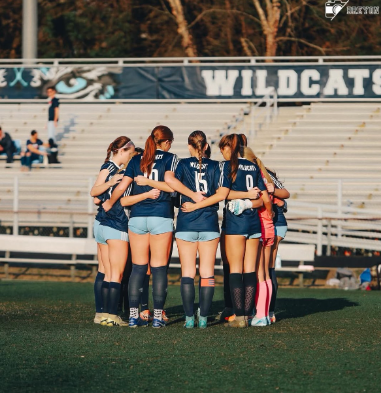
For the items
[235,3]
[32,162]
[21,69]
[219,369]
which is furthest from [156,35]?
[219,369]

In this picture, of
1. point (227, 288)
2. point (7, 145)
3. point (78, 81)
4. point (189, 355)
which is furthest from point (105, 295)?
point (78, 81)

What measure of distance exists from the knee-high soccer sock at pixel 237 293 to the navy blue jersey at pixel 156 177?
847 mm

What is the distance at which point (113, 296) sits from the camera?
26.6 ft

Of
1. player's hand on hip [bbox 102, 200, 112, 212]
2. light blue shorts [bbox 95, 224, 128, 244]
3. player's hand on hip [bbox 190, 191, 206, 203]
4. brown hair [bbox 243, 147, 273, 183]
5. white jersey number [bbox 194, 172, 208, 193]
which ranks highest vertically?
brown hair [bbox 243, 147, 273, 183]

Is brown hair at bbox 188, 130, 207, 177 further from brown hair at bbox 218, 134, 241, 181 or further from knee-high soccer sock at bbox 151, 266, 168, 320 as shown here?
knee-high soccer sock at bbox 151, 266, 168, 320

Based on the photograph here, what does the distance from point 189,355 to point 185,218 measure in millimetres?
1813

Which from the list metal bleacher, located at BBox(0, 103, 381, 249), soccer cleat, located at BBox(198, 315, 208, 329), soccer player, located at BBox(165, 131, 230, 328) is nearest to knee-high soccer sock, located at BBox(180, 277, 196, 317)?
soccer player, located at BBox(165, 131, 230, 328)

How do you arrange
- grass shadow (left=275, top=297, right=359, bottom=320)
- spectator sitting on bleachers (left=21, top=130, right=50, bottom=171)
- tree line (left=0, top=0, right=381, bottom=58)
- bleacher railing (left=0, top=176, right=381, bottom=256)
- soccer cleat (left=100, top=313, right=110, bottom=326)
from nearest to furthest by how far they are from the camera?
soccer cleat (left=100, top=313, right=110, bottom=326) → grass shadow (left=275, top=297, right=359, bottom=320) → bleacher railing (left=0, top=176, right=381, bottom=256) → spectator sitting on bleachers (left=21, top=130, right=50, bottom=171) → tree line (left=0, top=0, right=381, bottom=58)

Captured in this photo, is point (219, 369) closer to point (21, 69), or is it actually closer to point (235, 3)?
point (21, 69)

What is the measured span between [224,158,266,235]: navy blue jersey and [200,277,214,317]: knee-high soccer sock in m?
0.48

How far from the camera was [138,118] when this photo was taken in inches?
914

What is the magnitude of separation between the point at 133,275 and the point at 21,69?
16.8 m

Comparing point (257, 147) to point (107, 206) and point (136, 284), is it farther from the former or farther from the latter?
point (136, 284)

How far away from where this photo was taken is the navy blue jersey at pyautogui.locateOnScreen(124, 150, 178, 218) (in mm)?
7848
